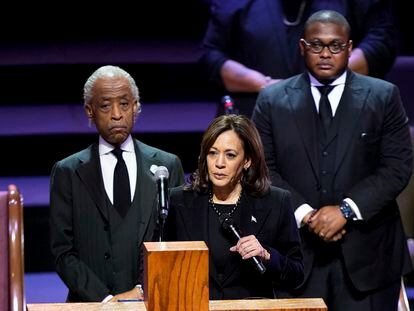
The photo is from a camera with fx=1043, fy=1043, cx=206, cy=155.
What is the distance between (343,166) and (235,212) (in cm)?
84

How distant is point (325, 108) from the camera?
167 inches

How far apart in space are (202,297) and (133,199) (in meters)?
1.57

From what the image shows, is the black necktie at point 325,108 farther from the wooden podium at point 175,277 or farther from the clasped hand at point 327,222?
the wooden podium at point 175,277

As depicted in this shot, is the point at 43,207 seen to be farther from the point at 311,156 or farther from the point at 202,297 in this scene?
the point at 202,297

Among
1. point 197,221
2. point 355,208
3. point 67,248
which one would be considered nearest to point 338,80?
point 355,208

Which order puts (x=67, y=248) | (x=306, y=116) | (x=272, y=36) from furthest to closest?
(x=272, y=36) < (x=306, y=116) < (x=67, y=248)

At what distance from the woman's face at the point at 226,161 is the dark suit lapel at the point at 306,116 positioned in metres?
0.72

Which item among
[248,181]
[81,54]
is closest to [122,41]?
[81,54]

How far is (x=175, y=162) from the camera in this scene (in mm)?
3938

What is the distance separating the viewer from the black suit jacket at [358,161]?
418cm

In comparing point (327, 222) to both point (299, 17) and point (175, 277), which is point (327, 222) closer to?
point (299, 17)

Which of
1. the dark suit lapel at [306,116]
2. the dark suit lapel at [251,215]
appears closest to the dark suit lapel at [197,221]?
the dark suit lapel at [251,215]

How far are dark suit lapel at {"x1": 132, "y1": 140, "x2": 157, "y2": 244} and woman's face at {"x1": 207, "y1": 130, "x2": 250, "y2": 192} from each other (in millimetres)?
422

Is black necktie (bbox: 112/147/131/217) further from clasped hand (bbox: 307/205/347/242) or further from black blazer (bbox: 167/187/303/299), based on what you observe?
clasped hand (bbox: 307/205/347/242)
